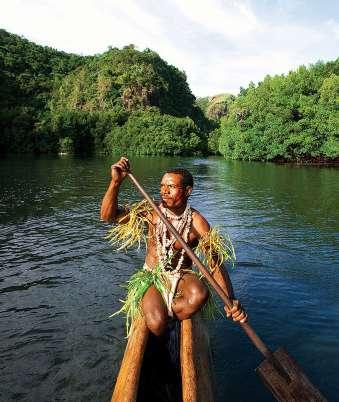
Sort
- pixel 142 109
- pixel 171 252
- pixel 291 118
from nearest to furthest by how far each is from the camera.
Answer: pixel 171 252 < pixel 291 118 < pixel 142 109

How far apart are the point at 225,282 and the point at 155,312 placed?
817 mm

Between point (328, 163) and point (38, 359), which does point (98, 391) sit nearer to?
point (38, 359)

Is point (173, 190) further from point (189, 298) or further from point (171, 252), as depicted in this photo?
point (189, 298)

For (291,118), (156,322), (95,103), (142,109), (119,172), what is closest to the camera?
(119,172)

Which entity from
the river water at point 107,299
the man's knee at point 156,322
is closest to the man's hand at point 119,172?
the man's knee at point 156,322

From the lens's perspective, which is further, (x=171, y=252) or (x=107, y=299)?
(x=107, y=299)

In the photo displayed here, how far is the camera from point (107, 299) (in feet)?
24.9

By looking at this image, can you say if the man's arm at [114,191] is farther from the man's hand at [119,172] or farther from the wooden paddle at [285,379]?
the wooden paddle at [285,379]

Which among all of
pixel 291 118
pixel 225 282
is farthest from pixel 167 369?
pixel 291 118

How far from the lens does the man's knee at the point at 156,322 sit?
4.45 meters

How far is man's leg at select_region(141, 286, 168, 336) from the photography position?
4457mm

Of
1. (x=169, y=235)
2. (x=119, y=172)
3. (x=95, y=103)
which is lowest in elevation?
(x=169, y=235)

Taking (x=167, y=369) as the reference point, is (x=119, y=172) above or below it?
above

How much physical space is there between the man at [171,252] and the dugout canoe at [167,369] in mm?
190
